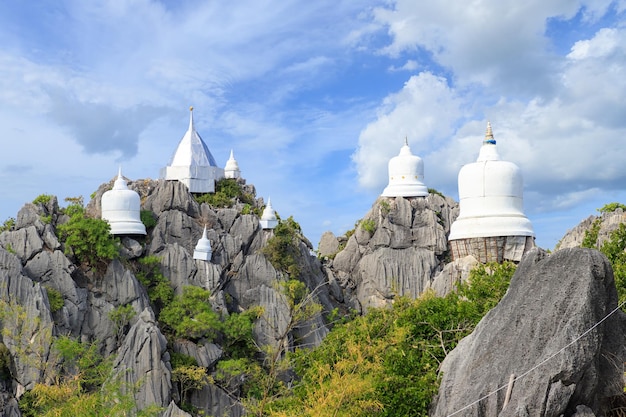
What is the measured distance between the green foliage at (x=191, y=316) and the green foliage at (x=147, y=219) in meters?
5.06

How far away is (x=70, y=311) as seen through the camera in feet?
105

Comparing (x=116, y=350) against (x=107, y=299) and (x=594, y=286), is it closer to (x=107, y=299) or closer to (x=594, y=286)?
(x=107, y=299)

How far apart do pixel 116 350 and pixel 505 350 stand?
25.1 metres

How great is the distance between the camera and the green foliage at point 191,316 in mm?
33781

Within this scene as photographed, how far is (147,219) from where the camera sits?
38969mm

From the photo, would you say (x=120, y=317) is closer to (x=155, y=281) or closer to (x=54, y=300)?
(x=54, y=300)

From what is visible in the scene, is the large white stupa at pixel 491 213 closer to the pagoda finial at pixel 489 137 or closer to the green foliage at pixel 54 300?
the pagoda finial at pixel 489 137

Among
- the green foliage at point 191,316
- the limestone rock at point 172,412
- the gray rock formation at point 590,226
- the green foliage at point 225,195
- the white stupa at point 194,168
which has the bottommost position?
the limestone rock at point 172,412

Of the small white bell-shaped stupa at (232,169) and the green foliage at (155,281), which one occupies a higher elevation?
the small white bell-shaped stupa at (232,169)

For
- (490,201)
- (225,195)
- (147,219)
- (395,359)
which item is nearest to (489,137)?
(490,201)

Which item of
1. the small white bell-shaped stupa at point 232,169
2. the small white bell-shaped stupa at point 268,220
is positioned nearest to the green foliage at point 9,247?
the small white bell-shaped stupa at point 268,220

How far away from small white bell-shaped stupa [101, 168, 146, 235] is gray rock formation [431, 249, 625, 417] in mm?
28190

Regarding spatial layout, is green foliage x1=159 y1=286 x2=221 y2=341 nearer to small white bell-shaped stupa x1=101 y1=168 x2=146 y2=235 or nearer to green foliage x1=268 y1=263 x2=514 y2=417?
small white bell-shaped stupa x1=101 y1=168 x2=146 y2=235

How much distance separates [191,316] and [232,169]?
18.6 meters
